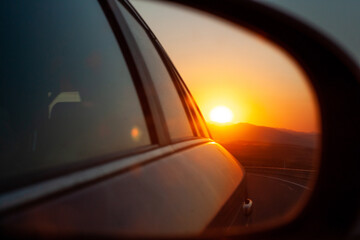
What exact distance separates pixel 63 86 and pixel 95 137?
0.61m

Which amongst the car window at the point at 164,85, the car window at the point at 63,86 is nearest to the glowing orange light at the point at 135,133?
the car window at the point at 63,86

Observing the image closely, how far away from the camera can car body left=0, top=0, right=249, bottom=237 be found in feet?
4.30

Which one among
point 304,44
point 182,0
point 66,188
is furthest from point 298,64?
point 66,188

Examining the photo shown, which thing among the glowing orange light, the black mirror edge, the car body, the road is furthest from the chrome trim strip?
the road

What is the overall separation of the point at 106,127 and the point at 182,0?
0.85m

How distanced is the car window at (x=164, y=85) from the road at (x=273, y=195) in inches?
31.6

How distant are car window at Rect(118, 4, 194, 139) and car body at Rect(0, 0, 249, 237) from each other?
0.02 meters

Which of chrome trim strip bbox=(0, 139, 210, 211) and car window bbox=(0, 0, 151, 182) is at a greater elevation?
car window bbox=(0, 0, 151, 182)

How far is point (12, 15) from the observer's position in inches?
94.3

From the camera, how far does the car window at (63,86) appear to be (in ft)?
6.53

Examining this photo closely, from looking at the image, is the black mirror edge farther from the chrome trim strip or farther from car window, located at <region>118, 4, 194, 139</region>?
car window, located at <region>118, 4, 194, 139</region>

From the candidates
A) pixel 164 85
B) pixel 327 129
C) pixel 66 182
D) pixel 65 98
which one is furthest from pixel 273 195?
pixel 66 182

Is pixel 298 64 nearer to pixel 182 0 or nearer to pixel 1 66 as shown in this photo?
pixel 182 0

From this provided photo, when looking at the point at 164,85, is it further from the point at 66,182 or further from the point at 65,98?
the point at 66,182
